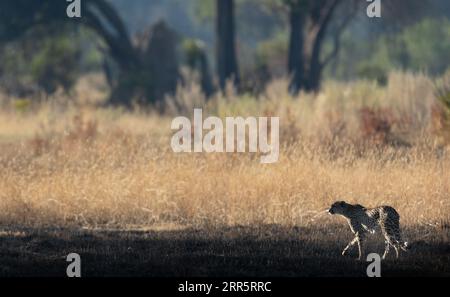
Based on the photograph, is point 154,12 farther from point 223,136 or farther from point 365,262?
point 365,262

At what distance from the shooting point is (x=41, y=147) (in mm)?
17562

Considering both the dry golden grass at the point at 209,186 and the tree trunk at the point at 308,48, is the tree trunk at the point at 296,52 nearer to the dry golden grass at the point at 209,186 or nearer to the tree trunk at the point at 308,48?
the tree trunk at the point at 308,48

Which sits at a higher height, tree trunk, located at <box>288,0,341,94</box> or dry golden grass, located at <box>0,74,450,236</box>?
tree trunk, located at <box>288,0,341,94</box>

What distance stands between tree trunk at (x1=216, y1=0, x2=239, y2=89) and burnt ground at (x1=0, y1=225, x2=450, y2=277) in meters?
20.5

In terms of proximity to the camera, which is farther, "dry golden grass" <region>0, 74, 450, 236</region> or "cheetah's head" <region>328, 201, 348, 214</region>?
"dry golden grass" <region>0, 74, 450, 236</region>

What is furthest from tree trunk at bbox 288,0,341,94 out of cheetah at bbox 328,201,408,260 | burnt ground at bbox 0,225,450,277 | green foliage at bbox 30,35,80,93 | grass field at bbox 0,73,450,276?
cheetah at bbox 328,201,408,260

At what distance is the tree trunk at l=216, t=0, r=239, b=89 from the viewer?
104ft

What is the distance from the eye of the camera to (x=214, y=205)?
40.7 ft

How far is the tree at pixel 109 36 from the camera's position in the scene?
30.6 meters

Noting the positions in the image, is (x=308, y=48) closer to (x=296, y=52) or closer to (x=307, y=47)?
(x=307, y=47)

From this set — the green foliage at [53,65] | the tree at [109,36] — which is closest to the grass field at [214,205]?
the tree at [109,36]

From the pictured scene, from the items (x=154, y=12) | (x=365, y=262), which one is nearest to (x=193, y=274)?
(x=365, y=262)

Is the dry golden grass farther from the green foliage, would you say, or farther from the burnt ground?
the green foliage

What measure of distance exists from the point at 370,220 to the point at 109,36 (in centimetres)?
2334
